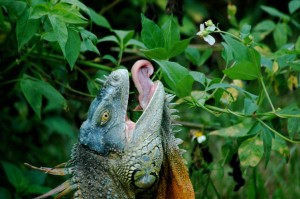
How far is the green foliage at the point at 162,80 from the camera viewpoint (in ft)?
10.8

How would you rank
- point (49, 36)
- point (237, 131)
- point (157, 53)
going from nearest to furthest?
point (157, 53) → point (49, 36) → point (237, 131)

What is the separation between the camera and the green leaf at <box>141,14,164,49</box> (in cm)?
331

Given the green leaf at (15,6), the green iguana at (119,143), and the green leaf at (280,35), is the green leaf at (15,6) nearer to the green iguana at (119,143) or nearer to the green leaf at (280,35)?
the green iguana at (119,143)

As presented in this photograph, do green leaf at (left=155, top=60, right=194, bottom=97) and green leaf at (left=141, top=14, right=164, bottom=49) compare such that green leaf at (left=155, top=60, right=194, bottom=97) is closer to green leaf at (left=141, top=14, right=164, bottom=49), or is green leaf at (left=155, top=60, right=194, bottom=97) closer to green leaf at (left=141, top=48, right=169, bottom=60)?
green leaf at (left=141, top=48, right=169, bottom=60)

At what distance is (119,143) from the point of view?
3111mm

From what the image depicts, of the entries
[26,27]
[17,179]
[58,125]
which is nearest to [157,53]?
[26,27]

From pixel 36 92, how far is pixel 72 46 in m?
0.60

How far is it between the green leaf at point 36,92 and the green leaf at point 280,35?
1408 millimetres

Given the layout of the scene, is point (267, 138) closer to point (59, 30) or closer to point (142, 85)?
point (142, 85)

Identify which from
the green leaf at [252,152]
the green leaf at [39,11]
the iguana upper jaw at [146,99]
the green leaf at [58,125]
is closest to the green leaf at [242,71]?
the iguana upper jaw at [146,99]

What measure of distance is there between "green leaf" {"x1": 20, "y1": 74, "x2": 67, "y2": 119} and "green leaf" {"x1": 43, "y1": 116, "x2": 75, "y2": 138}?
1.72 metres

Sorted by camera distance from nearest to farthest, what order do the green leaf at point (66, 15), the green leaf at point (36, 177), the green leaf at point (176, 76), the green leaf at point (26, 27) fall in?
the green leaf at point (176, 76) → the green leaf at point (66, 15) → the green leaf at point (26, 27) → the green leaf at point (36, 177)

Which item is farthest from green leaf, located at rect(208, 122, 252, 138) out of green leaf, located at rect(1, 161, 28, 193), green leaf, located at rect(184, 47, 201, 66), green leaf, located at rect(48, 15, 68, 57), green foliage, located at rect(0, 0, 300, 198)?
green leaf, located at rect(1, 161, 28, 193)

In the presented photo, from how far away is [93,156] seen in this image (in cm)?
313
